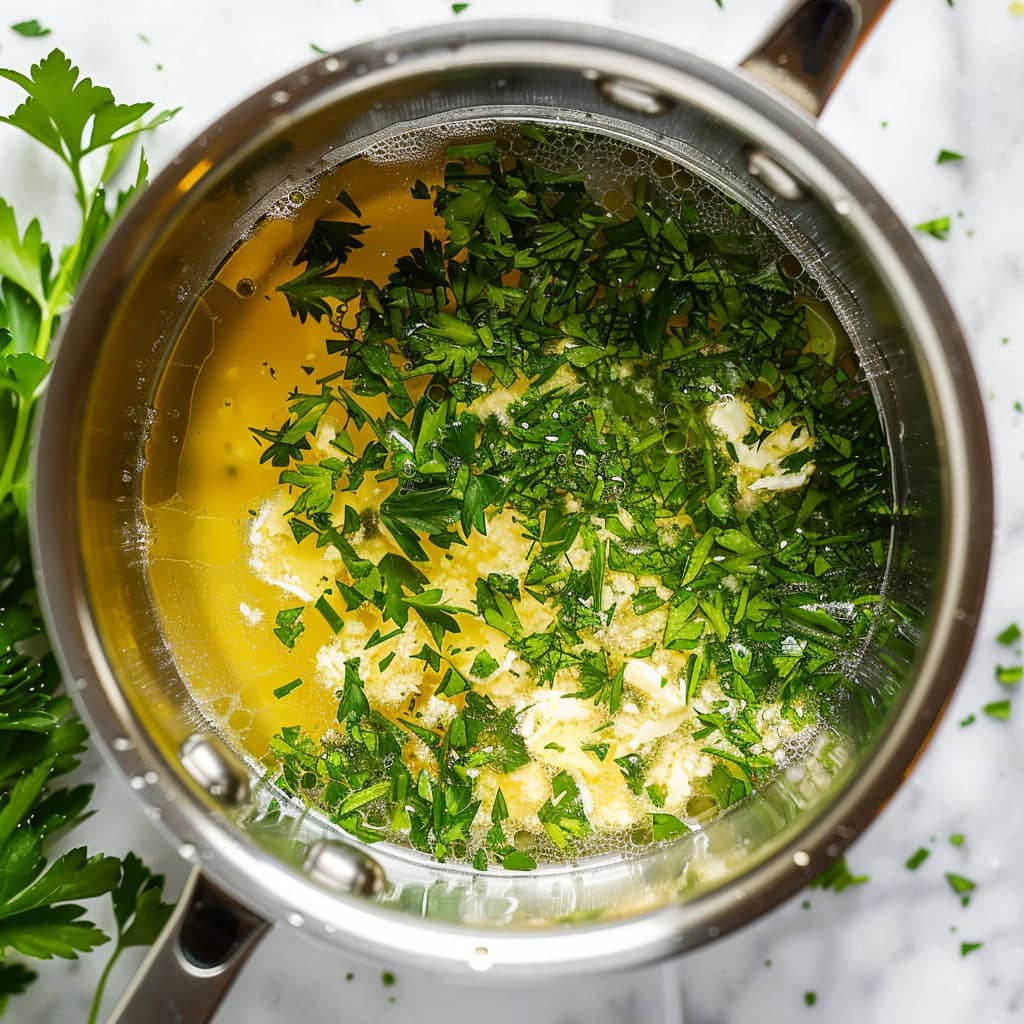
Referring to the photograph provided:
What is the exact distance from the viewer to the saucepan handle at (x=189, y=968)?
725 mm

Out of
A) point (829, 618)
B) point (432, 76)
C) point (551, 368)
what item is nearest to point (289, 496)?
point (551, 368)

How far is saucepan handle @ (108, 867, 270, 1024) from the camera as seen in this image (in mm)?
Result: 725

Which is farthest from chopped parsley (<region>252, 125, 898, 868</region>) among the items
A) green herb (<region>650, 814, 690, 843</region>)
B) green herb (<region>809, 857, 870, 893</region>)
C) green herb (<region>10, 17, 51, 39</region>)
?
green herb (<region>10, 17, 51, 39</region>)

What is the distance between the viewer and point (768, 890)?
2.36ft

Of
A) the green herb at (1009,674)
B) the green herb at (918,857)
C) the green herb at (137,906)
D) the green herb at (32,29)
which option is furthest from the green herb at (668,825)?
the green herb at (32,29)

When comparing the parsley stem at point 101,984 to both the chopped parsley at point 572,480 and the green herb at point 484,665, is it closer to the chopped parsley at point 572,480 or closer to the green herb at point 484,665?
the chopped parsley at point 572,480

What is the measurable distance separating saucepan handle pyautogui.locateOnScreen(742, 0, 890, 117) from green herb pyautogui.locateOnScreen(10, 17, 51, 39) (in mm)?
679

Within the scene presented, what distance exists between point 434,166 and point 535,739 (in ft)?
1.70

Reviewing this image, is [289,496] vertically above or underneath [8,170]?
underneath

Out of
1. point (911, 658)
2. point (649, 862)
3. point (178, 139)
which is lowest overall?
point (649, 862)

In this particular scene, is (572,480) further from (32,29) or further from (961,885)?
(32,29)

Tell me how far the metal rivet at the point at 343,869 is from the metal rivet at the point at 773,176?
664mm

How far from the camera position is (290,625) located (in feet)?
2.95

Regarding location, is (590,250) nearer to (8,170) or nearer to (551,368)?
(551,368)
